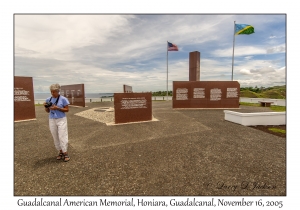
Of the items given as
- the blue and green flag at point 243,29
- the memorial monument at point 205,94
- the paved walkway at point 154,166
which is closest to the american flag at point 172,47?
the blue and green flag at point 243,29

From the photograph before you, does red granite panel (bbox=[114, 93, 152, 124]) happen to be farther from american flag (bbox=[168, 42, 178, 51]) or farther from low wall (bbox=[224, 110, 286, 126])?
american flag (bbox=[168, 42, 178, 51])

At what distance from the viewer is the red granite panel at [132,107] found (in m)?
7.82

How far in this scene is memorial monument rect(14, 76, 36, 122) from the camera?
27.5 ft

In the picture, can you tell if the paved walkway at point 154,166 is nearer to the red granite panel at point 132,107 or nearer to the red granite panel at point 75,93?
the red granite panel at point 132,107

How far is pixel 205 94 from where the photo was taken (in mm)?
13344

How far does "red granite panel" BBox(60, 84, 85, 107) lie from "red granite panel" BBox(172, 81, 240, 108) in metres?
10.4

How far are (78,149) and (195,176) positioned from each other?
3555 millimetres

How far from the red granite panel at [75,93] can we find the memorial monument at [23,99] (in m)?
6.57

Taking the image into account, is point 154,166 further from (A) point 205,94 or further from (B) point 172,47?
(B) point 172,47

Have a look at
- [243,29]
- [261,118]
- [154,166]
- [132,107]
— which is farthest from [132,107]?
[243,29]

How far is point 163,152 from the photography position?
412 centimetres

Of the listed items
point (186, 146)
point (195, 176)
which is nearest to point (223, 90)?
point (186, 146)

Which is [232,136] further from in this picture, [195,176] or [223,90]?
[223,90]

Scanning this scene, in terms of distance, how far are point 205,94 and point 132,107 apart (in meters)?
8.33
